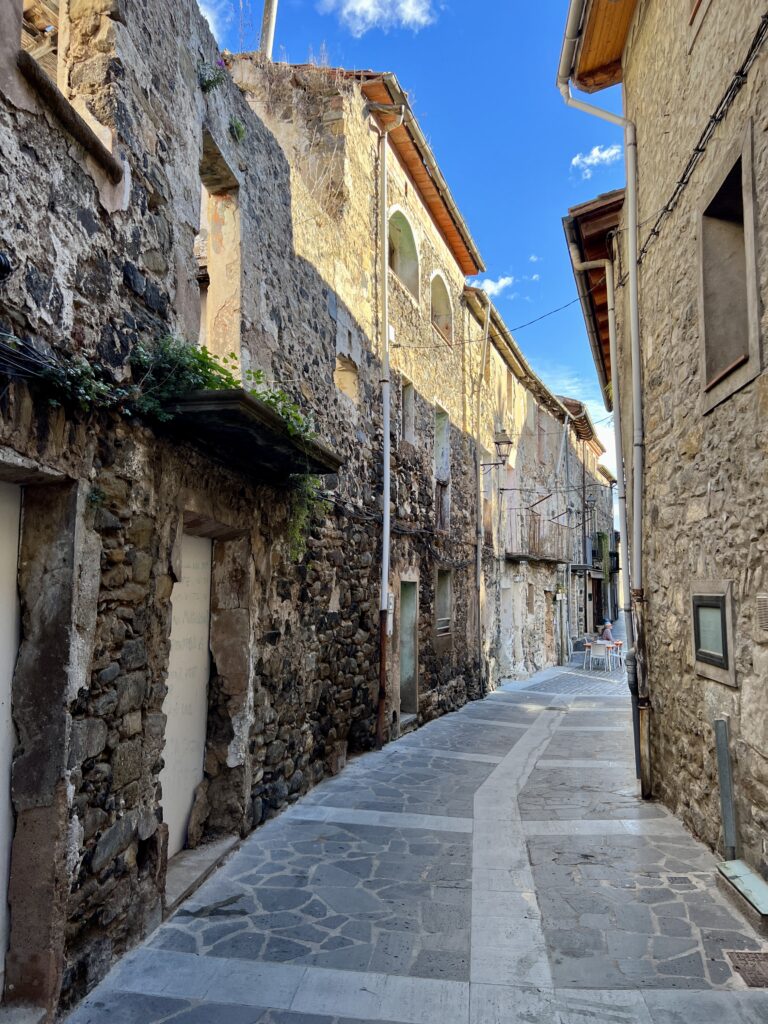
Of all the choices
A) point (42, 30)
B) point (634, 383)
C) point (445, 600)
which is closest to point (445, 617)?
point (445, 600)

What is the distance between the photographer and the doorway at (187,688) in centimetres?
432

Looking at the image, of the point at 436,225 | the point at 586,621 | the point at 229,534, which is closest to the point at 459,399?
the point at 436,225

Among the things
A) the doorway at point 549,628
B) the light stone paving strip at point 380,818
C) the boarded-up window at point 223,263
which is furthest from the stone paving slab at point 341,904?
the doorway at point 549,628

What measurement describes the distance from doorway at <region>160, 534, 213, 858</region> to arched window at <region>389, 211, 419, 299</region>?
6602 millimetres

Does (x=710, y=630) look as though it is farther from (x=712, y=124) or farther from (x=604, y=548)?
(x=604, y=548)

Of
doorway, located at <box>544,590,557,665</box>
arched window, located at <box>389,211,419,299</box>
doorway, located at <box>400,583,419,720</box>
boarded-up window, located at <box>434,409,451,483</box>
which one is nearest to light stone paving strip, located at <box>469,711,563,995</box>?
doorway, located at <box>400,583,419,720</box>

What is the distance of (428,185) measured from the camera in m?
10.4

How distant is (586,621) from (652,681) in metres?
20.9

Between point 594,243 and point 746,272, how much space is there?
4230 mm

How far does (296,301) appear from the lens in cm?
617

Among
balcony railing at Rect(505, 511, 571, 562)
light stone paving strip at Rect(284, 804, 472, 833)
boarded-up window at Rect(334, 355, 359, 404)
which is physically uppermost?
boarded-up window at Rect(334, 355, 359, 404)

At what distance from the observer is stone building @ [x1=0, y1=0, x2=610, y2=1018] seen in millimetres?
2736

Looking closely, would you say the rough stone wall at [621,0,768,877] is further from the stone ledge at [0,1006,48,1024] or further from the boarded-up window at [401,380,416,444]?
the boarded-up window at [401,380,416,444]

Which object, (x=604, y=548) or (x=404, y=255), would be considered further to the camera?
(x=604, y=548)
